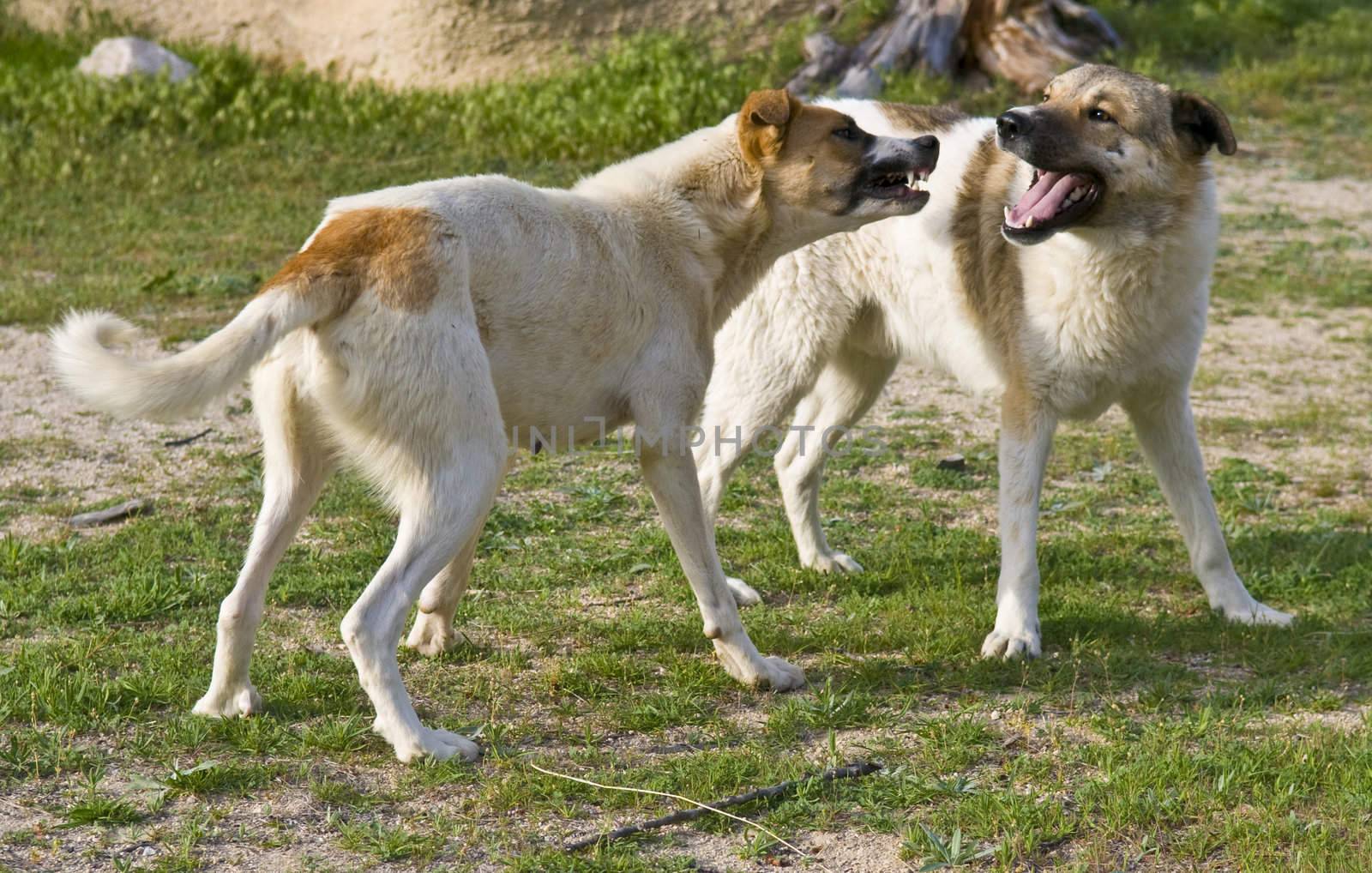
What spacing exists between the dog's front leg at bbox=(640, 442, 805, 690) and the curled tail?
3.29ft

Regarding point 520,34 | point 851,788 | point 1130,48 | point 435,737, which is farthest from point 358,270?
point 1130,48

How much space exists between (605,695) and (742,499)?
80.5 inches

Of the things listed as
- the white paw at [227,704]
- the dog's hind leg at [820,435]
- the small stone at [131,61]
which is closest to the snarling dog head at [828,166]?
the dog's hind leg at [820,435]

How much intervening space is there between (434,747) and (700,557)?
2.83 ft

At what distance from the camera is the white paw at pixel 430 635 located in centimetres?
430

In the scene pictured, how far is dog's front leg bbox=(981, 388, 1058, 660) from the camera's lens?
452 centimetres

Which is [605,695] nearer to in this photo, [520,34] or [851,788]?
[851,788]

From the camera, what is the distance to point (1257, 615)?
4.70 metres

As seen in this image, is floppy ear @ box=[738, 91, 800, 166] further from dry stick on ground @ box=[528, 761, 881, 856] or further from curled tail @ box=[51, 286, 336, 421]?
dry stick on ground @ box=[528, 761, 881, 856]

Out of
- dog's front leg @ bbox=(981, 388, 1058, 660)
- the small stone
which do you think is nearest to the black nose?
dog's front leg @ bbox=(981, 388, 1058, 660)

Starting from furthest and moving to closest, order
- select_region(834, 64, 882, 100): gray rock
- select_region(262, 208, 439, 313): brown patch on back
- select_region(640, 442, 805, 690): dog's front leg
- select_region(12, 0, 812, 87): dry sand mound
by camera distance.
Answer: select_region(12, 0, 812, 87): dry sand mound < select_region(834, 64, 882, 100): gray rock < select_region(640, 442, 805, 690): dog's front leg < select_region(262, 208, 439, 313): brown patch on back

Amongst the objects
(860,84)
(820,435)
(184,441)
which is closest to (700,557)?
(820,435)

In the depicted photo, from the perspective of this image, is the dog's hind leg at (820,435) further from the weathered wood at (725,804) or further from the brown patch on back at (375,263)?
the brown patch on back at (375,263)

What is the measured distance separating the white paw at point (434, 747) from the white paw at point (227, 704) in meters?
0.45
